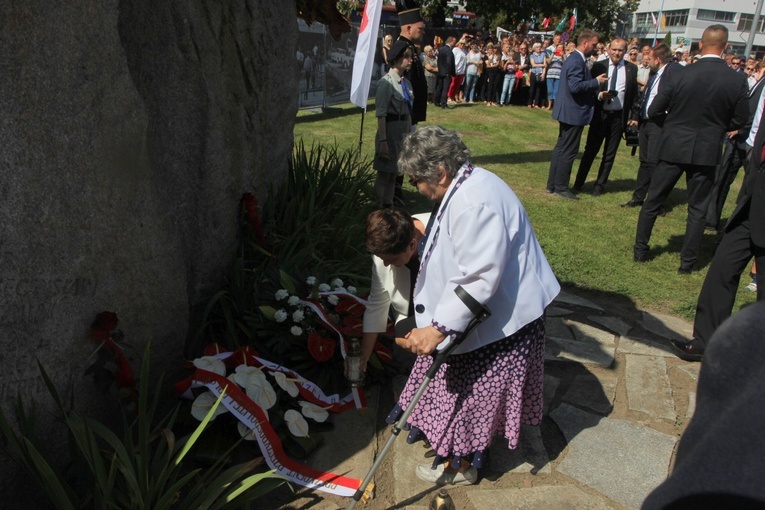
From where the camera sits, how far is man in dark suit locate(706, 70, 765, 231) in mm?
6707

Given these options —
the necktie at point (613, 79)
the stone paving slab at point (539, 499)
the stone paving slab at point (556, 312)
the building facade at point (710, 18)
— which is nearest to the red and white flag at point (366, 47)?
the stone paving slab at point (556, 312)

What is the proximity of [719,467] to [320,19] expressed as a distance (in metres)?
5.29

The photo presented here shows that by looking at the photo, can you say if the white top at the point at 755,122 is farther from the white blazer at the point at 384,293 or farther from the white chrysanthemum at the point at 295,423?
the white chrysanthemum at the point at 295,423

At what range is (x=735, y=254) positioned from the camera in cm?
434

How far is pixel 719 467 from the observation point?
839mm

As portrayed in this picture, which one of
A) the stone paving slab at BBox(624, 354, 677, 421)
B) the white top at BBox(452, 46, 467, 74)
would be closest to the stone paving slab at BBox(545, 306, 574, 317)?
the stone paving slab at BBox(624, 354, 677, 421)

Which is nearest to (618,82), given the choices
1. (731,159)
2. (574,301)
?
(731,159)

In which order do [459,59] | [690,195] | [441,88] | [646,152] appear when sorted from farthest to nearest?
[459,59] → [441,88] → [646,152] → [690,195]

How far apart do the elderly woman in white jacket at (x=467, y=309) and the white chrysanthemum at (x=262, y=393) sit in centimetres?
71

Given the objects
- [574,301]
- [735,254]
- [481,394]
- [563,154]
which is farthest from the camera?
[563,154]

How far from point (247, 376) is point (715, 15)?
9280 centimetres

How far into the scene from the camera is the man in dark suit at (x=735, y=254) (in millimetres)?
4039

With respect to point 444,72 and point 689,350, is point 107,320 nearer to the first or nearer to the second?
point 689,350

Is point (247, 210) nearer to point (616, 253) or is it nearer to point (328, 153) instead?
point (328, 153)
